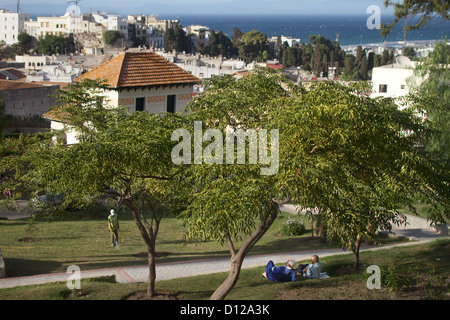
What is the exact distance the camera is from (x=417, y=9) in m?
20.3

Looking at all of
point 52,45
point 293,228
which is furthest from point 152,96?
point 52,45

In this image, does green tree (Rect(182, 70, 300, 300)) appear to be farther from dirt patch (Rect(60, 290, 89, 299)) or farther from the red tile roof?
the red tile roof

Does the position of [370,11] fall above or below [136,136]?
above

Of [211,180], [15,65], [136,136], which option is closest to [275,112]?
[211,180]

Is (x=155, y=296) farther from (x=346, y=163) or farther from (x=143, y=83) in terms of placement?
(x=143, y=83)

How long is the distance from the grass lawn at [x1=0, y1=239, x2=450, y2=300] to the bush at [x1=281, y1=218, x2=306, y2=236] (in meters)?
6.17

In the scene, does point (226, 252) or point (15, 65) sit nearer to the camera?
point (226, 252)

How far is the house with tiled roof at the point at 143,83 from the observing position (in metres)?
32.6

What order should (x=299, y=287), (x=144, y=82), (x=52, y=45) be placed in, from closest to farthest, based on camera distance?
1. (x=299, y=287)
2. (x=144, y=82)
3. (x=52, y=45)

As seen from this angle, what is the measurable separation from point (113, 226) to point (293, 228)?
23.8ft

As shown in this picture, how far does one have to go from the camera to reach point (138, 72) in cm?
3403

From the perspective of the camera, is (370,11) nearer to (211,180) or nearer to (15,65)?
(211,180)
